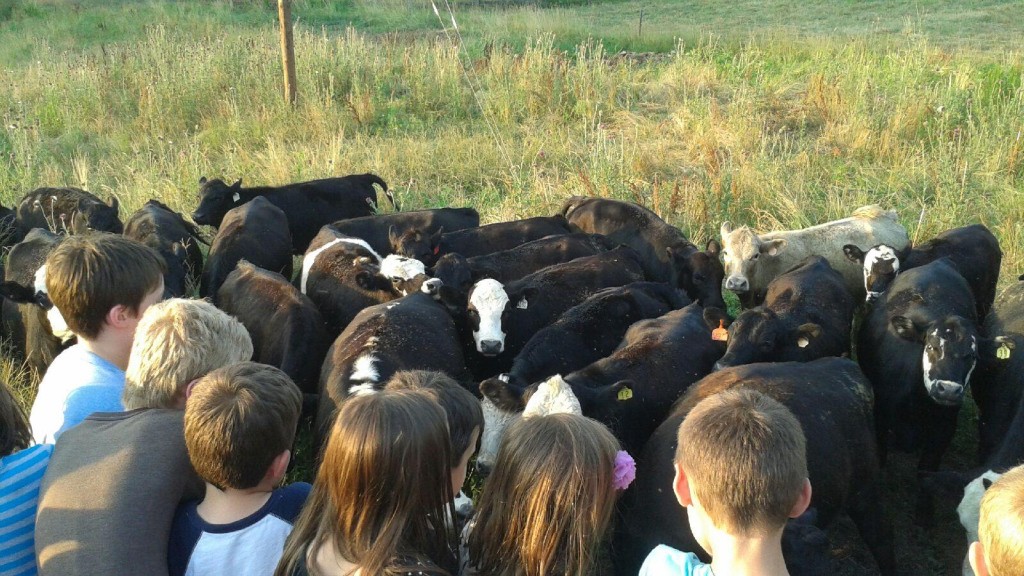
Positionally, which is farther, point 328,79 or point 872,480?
point 328,79

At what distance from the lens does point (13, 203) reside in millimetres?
10180

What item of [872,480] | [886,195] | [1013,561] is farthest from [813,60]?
[1013,561]

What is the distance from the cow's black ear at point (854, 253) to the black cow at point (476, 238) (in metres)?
2.43

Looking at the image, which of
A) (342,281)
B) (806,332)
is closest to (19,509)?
(342,281)

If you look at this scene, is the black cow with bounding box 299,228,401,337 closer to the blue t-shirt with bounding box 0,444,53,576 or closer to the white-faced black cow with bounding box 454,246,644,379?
the white-faced black cow with bounding box 454,246,644,379

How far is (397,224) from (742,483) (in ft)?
20.5

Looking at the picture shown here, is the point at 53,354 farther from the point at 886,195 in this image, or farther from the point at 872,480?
the point at 886,195

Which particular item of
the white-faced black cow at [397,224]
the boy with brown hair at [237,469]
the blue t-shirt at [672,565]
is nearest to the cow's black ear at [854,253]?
the white-faced black cow at [397,224]

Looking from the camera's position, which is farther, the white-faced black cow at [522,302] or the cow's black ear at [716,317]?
the white-faced black cow at [522,302]

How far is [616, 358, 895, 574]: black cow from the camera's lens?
4.26 metres

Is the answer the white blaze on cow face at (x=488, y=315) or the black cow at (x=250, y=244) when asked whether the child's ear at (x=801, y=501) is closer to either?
the white blaze on cow face at (x=488, y=315)

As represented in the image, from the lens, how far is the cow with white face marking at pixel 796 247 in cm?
790

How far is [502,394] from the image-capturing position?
188 inches

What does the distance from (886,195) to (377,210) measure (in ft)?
17.9
